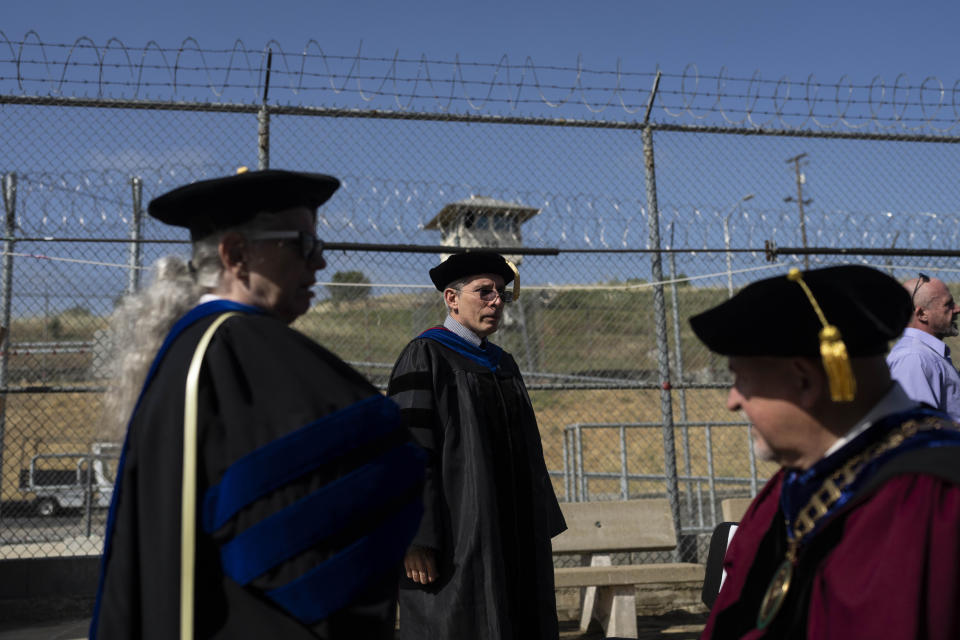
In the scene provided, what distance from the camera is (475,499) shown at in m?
3.96

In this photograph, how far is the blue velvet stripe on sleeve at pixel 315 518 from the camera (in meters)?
1.70

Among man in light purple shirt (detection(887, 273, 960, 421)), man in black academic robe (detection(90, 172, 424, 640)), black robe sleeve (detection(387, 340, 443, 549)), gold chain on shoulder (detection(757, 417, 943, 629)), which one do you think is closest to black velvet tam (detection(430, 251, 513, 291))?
black robe sleeve (detection(387, 340, 443, 549))

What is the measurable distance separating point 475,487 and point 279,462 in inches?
91.7

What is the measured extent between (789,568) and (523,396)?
271 cm

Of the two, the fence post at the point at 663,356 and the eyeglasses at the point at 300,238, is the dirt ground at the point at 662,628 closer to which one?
the fence post at the point at 663,356

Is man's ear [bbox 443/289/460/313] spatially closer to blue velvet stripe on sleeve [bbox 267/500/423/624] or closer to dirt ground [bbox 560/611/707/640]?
blue velvet stripe on sleeve [bbox 267/500/423/624]

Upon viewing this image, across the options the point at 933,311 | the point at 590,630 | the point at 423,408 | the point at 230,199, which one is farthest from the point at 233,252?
the point at 590,630

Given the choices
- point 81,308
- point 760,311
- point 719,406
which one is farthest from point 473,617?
point 719,406

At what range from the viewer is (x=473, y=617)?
3824 mm

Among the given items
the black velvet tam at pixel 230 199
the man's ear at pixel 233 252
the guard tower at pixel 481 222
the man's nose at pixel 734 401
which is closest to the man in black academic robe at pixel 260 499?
the man's ear at pixel 233 252

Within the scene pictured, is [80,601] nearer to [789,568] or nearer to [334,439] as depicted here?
[334,439]

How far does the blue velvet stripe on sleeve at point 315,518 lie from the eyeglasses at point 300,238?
0.52 meters

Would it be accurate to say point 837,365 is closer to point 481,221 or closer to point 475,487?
point 475,487

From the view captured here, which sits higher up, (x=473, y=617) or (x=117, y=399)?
(x=117, y=399)
